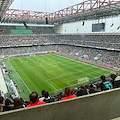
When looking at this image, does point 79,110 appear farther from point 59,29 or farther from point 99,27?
point 59,29

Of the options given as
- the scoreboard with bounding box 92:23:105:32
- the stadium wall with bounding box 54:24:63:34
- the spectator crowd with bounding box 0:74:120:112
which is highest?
the stadium wall with bounding box 54:24:63:34

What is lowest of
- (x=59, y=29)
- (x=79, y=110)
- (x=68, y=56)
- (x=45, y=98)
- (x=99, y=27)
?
(x=68, y=56)

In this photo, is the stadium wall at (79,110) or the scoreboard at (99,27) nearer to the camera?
the stadium wall at (79,110)

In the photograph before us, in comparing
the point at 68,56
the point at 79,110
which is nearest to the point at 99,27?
the point at 68,56

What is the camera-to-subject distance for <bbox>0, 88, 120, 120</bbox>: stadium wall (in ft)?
8.27

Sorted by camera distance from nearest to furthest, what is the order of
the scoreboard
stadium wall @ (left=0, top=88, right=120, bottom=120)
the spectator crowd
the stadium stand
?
stadium wall @ (left=0, top=88, right=120, bottom=120) → the stadium stand → the spectator crowd → the scoreboard

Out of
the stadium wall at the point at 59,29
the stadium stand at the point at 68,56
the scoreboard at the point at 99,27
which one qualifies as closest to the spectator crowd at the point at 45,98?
the stadium stand at the point at 68,56

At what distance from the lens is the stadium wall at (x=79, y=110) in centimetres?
252

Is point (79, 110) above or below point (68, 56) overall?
above

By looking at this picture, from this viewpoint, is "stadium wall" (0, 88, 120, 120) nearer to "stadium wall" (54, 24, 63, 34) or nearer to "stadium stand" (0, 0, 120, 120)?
"stadium stand" (0, 0, 120, 120)

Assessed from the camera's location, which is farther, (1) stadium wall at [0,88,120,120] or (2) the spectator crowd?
(2) the spectator crowd

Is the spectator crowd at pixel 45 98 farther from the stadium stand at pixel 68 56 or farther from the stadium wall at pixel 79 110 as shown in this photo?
the stadium wall at pixel 79 110

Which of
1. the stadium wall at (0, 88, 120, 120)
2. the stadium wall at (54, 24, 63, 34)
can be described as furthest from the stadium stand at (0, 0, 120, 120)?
the stadium wall at (54, 24, 63, 34)

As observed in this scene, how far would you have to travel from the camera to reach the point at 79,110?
300cm
